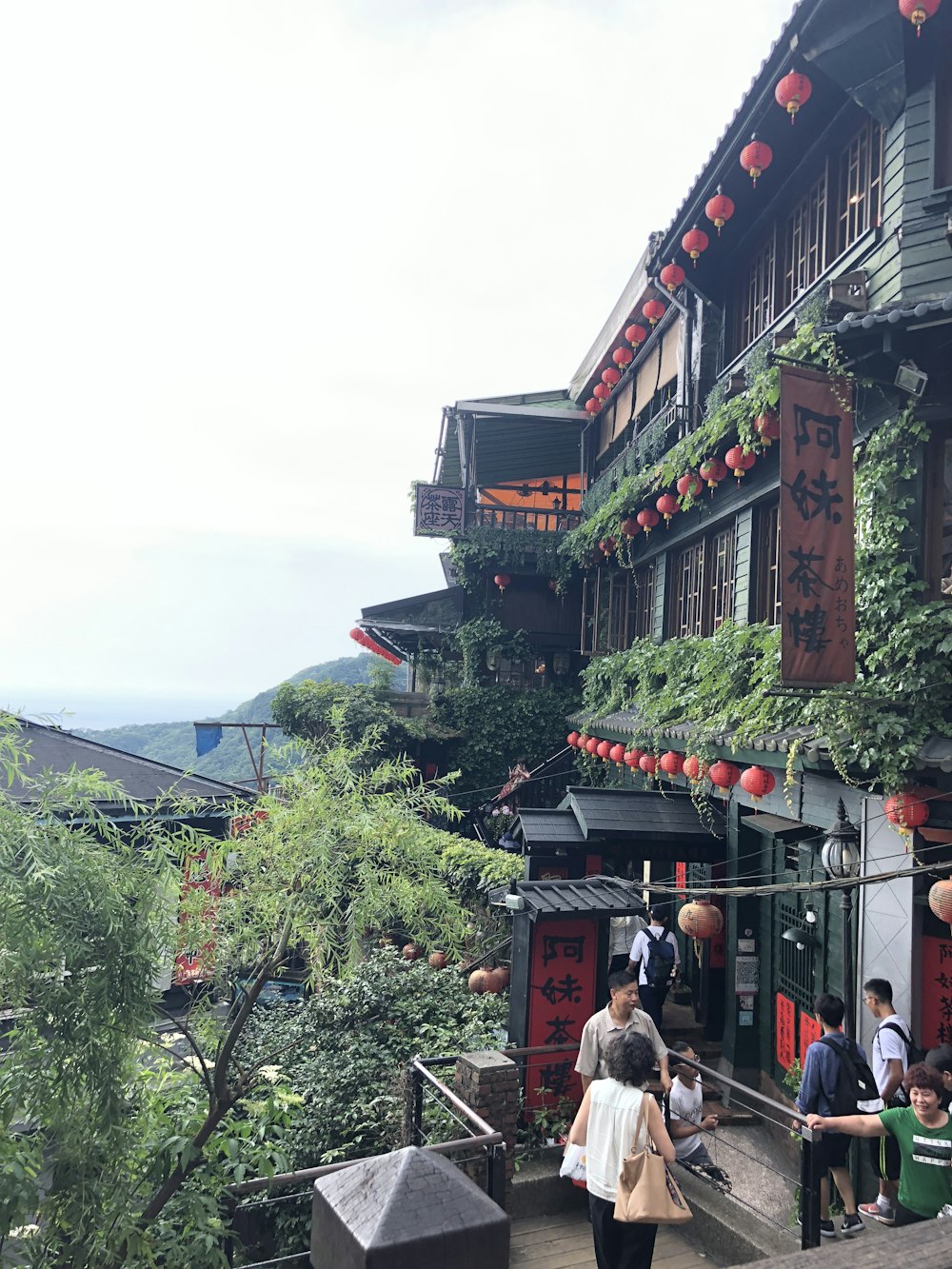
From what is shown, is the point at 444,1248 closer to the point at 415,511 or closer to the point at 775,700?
the point at 775,700

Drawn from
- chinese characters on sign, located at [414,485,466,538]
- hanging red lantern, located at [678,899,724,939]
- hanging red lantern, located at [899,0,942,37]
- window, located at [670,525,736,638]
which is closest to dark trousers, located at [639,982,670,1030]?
hanging red lantern, located at [678,899,724,939]

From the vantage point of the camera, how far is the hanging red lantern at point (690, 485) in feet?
40.7

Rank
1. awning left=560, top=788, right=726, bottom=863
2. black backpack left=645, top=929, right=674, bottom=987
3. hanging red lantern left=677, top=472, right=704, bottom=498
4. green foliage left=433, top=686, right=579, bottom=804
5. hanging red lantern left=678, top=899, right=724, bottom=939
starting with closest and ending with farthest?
hanging red lantern left=678, top=899, right=724, bottom=939 → black backpack left=645, top=929, right=674, bottom=987 → awning left=560, top=788, right=726, bottom=863 → hanging red lantern left=677, top=472, right=704, bottom=498 → green foliage left=433, top=686, right=579, bottom=804

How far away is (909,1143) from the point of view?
5.18 meters

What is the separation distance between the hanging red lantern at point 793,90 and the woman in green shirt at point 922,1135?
9748mm

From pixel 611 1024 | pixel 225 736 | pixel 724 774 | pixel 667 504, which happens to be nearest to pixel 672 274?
pixel 667 504

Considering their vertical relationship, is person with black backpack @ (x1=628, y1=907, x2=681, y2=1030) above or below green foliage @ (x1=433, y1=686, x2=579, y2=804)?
below

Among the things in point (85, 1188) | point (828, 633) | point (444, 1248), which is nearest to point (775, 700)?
point (828, 633)

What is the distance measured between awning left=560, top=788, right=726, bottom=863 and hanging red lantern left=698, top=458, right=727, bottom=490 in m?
4.37

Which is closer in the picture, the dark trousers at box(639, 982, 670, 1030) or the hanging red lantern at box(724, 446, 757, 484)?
the dark trousers at box(639, 982, 670, 1030)

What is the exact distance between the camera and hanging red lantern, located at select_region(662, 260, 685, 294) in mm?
13773

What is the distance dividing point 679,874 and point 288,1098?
342 inches

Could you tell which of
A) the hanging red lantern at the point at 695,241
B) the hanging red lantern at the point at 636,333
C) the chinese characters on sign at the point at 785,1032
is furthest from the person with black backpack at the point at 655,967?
the hanging red lantern at the point at 636,333

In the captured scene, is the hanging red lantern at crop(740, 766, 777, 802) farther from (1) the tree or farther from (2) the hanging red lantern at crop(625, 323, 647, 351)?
(2) the hanging red lantern at crop(625, 323, 647, 351)
